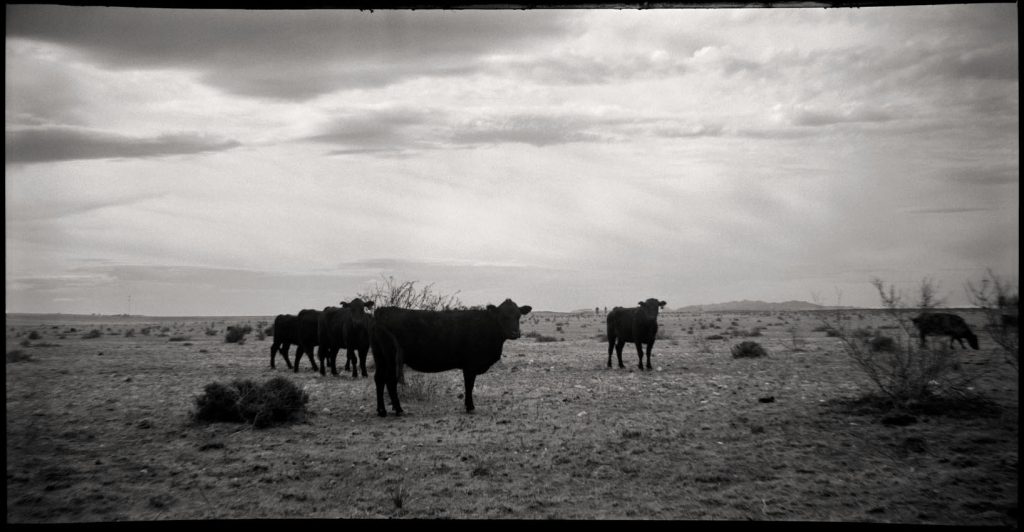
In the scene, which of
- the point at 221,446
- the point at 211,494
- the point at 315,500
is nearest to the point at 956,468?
the point at 315,500

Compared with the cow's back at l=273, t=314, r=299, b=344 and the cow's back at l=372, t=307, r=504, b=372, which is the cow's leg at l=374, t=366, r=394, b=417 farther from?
the cow's back at l=273, t=314, r=299, b=344

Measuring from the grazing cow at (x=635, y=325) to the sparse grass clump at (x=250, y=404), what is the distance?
10.2 m

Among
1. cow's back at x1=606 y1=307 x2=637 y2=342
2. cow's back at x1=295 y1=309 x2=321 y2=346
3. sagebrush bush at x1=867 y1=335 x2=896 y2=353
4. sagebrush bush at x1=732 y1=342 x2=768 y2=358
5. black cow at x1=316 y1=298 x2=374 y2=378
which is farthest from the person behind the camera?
sagebrush bush at x1=732 y1=342 x2=768 y2=358

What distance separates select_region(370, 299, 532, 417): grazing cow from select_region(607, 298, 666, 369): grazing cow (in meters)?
7.25

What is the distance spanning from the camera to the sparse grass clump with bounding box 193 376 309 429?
9.76 meters

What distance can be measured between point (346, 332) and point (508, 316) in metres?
6.92

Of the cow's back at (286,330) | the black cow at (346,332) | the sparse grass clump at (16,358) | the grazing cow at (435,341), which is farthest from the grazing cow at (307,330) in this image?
the sparse grass clump at (16,358)

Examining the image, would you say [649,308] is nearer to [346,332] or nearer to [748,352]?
[748,352]

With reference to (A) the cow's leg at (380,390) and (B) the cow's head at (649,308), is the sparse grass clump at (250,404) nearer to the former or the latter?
(A) the cow's leg at (380,390)

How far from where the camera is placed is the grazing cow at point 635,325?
18000 millimetres

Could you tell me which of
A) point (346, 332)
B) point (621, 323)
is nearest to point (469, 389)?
point (346, 332)

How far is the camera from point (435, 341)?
36.3ft

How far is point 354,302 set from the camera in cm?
1580

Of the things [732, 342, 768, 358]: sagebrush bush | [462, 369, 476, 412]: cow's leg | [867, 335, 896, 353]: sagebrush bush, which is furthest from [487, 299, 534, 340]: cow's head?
[732, 342, 768, 358]: sagebrush bush
